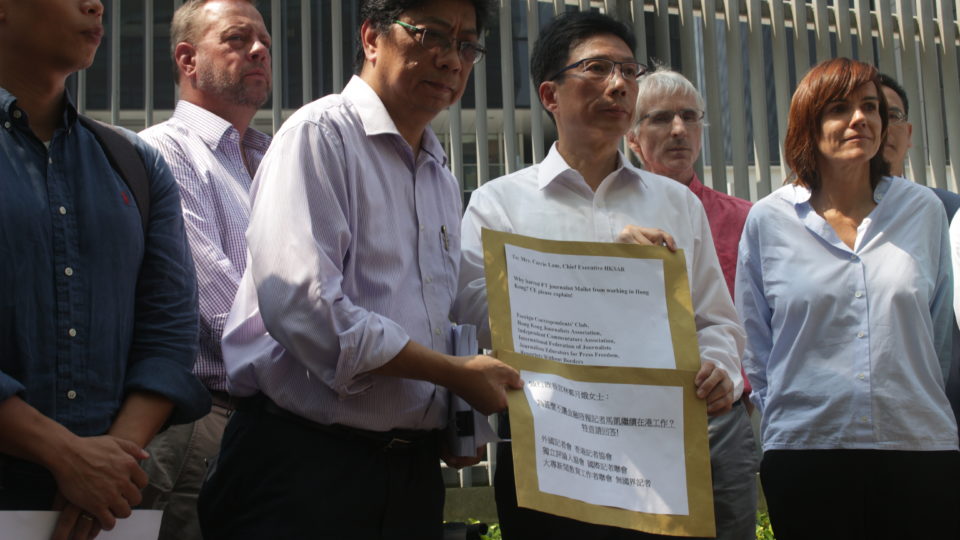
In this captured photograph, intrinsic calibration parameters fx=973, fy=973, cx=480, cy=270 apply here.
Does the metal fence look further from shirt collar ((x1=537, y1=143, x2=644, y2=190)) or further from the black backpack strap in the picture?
the black backpack strap

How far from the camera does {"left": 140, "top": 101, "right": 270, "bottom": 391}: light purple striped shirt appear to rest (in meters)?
2.61

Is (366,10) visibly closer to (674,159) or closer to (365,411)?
(365,411)

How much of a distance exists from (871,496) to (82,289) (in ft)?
7.02

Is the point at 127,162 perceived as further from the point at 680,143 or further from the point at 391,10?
the point at 680,143

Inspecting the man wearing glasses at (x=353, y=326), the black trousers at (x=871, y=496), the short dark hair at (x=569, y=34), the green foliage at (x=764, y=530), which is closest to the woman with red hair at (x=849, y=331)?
the black trousers at (x=871, y=496)

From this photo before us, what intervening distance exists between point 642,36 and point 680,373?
11.4 feet

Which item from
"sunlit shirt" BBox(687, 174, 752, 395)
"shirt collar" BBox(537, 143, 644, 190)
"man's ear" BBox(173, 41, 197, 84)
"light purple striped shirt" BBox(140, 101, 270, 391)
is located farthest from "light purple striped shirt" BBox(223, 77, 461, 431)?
"sunlit shirt" BBox(687, 174, 752, 395)

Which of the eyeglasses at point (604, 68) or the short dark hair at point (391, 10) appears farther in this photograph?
the eyeglasses at point (604, 68)

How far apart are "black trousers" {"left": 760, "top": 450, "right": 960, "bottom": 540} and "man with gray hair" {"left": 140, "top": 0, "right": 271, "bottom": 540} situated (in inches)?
63.9

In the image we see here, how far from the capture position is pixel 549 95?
2791 mm

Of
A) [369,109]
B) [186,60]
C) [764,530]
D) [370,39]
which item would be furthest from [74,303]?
[764,530]

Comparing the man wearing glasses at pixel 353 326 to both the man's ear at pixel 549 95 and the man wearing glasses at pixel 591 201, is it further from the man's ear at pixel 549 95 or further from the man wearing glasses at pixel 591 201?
the man's ear at pixel 549 95

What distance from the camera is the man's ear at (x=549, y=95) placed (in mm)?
2756

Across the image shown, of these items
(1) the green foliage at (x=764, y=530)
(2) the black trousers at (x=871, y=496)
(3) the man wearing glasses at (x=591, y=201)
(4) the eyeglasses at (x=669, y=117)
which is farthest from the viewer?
(1) the green foliage at (x=764, y=530)
